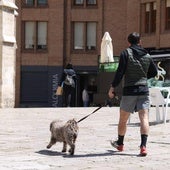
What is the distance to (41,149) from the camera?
9.57m

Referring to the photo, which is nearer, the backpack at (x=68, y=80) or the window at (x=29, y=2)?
the backpack at (x=68, y=80)

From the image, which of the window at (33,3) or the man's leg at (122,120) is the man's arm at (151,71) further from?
the window at (33,3)

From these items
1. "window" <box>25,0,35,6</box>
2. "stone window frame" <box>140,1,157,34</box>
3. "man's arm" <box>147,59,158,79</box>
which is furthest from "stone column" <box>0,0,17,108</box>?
"window" <box>25,0,35,6</box>

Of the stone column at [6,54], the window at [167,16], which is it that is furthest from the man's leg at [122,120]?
the window at [167,16]

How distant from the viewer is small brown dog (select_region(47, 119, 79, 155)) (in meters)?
8.68

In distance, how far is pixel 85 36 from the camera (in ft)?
173

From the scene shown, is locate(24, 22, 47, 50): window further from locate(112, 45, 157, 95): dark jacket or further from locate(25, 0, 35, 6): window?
locate(112, 45, 157, 95): dark jacket

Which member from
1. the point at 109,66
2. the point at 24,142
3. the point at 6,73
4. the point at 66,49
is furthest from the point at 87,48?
the point at 24,142

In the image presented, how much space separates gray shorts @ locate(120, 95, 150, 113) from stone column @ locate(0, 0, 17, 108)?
15755 mm

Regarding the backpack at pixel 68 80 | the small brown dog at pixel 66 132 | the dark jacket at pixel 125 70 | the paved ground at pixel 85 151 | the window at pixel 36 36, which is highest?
the window at pixel 36 36

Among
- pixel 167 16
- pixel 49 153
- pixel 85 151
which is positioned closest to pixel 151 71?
pixel 85 151

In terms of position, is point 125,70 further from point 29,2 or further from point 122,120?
point 29,2

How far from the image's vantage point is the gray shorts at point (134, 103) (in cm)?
908

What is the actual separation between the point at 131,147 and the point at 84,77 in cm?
4299
